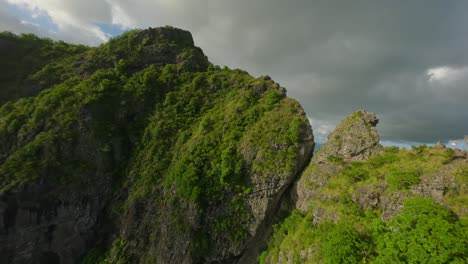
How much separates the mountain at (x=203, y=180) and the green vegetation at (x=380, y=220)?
0.38ft

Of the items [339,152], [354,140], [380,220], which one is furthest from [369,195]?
[354,140]

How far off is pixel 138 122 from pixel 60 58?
1297 inches

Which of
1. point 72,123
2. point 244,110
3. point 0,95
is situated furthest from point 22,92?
point 244,110

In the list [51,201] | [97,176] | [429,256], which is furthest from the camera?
[97,176]

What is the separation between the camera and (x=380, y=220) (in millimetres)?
21219

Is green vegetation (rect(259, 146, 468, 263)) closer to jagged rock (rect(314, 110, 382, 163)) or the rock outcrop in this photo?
the rock outcrop

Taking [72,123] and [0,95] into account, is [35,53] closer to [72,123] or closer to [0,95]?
[0,95]

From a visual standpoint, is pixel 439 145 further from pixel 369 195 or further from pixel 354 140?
pixel 369 195

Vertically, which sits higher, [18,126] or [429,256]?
[18,126]

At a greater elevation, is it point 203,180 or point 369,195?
point 203,180

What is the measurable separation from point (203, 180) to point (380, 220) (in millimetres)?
21361

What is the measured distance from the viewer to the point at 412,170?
2327cm

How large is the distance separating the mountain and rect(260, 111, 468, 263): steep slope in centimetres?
12

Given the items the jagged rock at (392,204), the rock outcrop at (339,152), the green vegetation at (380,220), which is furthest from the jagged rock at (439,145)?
the jagged rock at (392,204)
